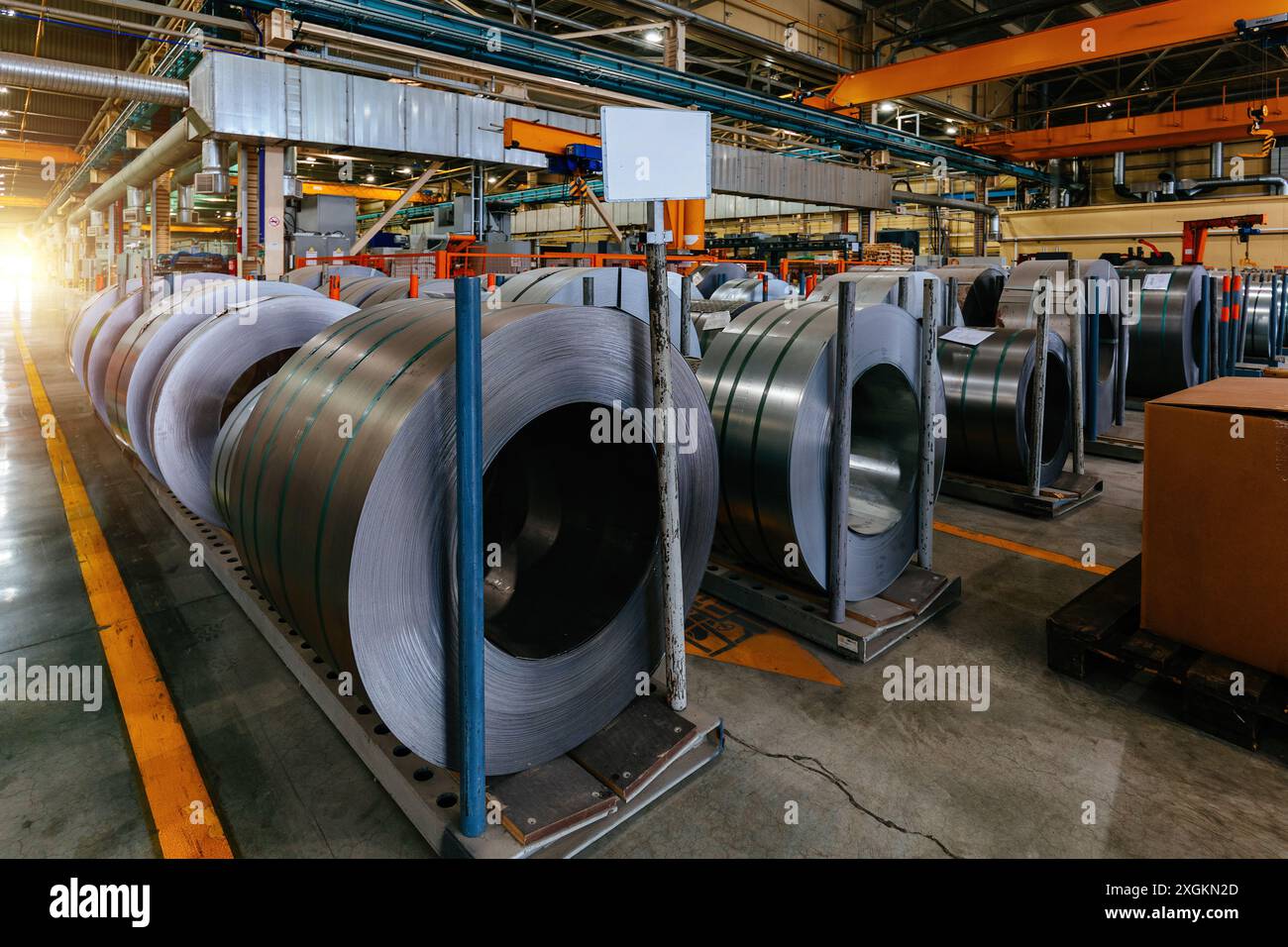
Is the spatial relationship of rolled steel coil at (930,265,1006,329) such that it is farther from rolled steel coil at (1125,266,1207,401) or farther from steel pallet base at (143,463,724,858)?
steel pallet base at (143,463,724,858)

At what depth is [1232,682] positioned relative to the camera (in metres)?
2.59

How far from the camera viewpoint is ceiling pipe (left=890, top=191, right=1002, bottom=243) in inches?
721

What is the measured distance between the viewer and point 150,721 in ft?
8.94

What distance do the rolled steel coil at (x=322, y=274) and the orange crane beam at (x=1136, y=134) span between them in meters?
14.9

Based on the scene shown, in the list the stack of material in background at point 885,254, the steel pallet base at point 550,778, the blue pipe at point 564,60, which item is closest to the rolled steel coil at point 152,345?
the steel pallet base at point 550,778

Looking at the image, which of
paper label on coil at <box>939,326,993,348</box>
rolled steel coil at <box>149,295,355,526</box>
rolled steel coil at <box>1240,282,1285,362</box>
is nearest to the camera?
rolled steel coil at <box>149,295,355,526</box>

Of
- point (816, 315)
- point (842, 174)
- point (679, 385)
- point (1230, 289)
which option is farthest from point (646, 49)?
point (679, 385)

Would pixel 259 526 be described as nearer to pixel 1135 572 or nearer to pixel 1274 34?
pixel 1135 572

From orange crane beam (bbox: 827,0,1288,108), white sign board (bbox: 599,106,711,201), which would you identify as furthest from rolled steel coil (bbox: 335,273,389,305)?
orange crane beam (bbox: 827,0,1288,108)

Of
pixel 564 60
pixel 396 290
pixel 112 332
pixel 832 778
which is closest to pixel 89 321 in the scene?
pixel 112 332

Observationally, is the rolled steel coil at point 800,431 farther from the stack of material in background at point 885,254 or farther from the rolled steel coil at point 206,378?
the stack of material in background at point 885,254

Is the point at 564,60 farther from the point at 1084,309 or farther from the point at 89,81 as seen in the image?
the point at 1084,309

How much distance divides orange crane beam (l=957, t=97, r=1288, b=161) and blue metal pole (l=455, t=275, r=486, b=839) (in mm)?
18593

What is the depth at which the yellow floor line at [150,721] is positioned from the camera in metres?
2.16
